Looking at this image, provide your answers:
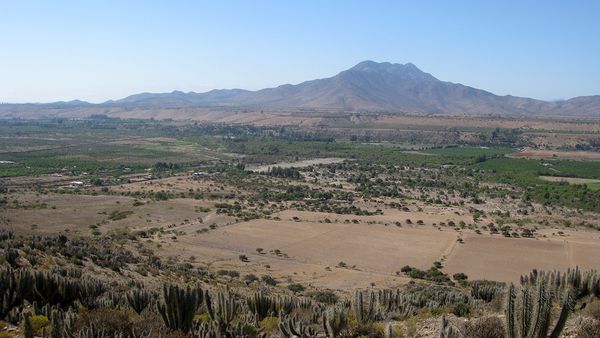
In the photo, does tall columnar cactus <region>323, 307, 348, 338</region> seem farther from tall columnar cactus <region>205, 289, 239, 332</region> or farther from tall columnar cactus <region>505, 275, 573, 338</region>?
tall columnar cactus <region>505, 275, 573, 338</region>

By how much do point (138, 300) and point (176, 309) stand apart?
301 centimetres

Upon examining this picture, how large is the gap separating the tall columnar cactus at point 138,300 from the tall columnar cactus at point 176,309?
2.45m

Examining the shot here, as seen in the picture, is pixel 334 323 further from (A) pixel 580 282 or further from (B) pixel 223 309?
(A) pixel 580 282

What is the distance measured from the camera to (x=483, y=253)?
3875 cm

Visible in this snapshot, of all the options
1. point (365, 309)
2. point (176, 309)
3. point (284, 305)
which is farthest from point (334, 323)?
point (284, 305)

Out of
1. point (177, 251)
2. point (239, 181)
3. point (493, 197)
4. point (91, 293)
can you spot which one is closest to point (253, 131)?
point (239, 181)

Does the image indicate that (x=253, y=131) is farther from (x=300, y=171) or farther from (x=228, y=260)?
(x=228, y=260)

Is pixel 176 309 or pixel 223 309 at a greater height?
pixel 176 309

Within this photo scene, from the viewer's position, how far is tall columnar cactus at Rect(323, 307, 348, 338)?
41.4ft

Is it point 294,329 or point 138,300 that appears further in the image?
point 138,300

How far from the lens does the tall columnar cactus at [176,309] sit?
40.9ft

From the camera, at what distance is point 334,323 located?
12.7 meters

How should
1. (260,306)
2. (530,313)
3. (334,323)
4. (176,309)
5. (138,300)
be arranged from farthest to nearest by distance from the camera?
(260,306)
(138,300)
(334,323)
(176,309)
(530,313)

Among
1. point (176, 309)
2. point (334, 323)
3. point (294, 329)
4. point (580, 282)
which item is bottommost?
point (580, 282)
